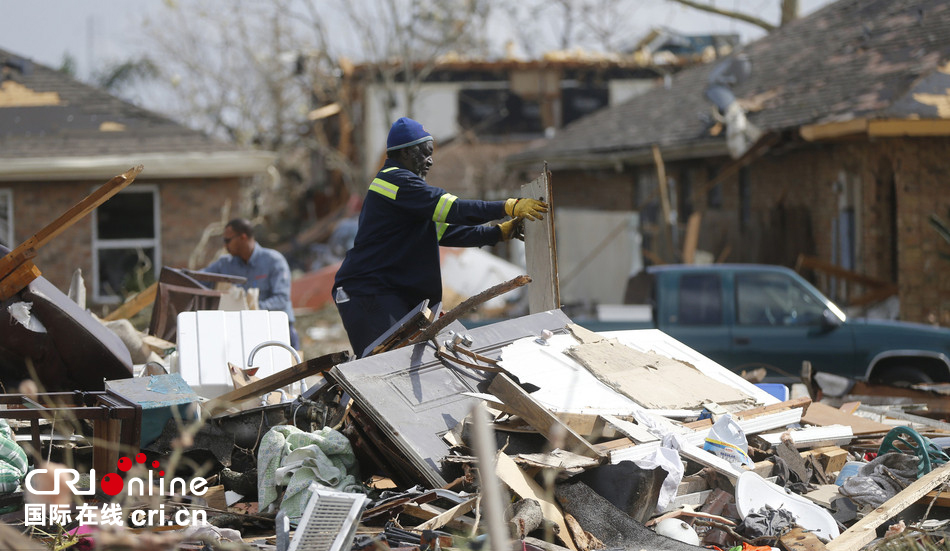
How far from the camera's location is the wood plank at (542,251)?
575 cm

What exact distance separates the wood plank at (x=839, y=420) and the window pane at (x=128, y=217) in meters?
12.8

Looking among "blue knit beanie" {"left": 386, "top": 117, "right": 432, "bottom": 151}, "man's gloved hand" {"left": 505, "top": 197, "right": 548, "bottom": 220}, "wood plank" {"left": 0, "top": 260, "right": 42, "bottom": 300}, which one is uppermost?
"blue knit beanie" {"left": 386, "top": 117, "right": 432, "bottom": 151}

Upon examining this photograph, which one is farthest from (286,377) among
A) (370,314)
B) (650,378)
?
(650,378)

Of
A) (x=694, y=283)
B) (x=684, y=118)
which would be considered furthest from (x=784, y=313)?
(x=684, y=118)

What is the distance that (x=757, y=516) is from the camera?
15.1 feet

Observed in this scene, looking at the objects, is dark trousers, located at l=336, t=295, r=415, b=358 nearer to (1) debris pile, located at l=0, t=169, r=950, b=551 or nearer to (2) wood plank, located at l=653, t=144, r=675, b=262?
(1) debris pile, located at l=0, t=169, r=950, b=551

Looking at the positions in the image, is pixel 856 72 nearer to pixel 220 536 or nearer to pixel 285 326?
pixel 285 326

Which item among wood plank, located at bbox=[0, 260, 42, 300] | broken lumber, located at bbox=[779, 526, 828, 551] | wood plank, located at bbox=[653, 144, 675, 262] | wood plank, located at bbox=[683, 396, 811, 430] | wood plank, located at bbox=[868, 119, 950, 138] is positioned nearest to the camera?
broken lumber, located at bbox=[779, 526, 828, 551]

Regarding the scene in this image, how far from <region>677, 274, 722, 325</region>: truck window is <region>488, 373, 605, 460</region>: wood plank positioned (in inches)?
206

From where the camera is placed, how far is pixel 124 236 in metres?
16.3

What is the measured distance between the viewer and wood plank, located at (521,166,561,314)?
227 inches

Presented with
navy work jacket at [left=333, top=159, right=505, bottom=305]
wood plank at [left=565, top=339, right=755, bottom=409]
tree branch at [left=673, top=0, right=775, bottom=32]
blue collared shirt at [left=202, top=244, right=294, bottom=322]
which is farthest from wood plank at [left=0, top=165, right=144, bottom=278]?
tree branch at [left=673, top=0, right=775, bottom=32]

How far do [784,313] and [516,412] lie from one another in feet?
18.6

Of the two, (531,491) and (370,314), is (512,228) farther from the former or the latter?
(531,491)
